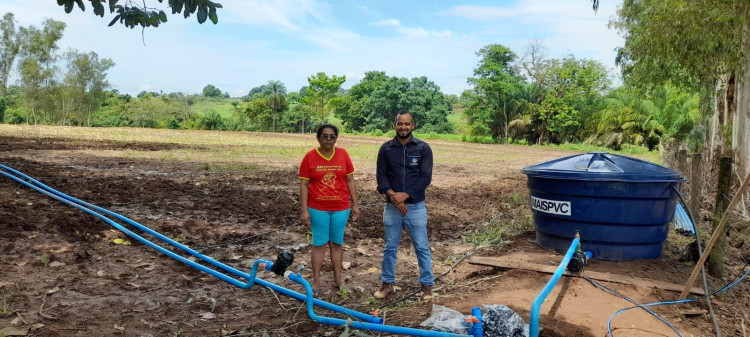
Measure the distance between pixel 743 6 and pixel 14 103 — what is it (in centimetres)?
6683

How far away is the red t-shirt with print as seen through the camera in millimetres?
4250

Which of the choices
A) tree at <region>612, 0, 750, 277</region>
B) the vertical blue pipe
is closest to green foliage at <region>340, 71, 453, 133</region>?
tree at <region>612, 0, 750, 277</region>

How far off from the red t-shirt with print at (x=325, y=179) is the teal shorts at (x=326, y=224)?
0.14 feet

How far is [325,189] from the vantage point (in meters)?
4.26

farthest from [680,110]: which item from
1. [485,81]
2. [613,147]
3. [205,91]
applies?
[205,91]

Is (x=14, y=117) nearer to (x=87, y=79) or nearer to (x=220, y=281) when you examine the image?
(x=87, y=79)

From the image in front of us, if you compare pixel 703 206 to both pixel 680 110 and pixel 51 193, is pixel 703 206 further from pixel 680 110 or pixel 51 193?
pixel 680 110

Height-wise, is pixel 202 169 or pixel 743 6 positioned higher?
pixel 743 6

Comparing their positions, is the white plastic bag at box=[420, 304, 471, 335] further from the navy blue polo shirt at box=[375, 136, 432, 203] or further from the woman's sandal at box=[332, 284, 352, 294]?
the woman's sandal at box=[332, 284, 352, 294]

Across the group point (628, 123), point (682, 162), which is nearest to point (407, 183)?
point (682, 162)

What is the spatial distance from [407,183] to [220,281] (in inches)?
82.0

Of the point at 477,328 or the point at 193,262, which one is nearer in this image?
the point at 477,328

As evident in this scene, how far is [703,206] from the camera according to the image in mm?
8352

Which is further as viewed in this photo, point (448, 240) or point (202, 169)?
point (202, 169)
